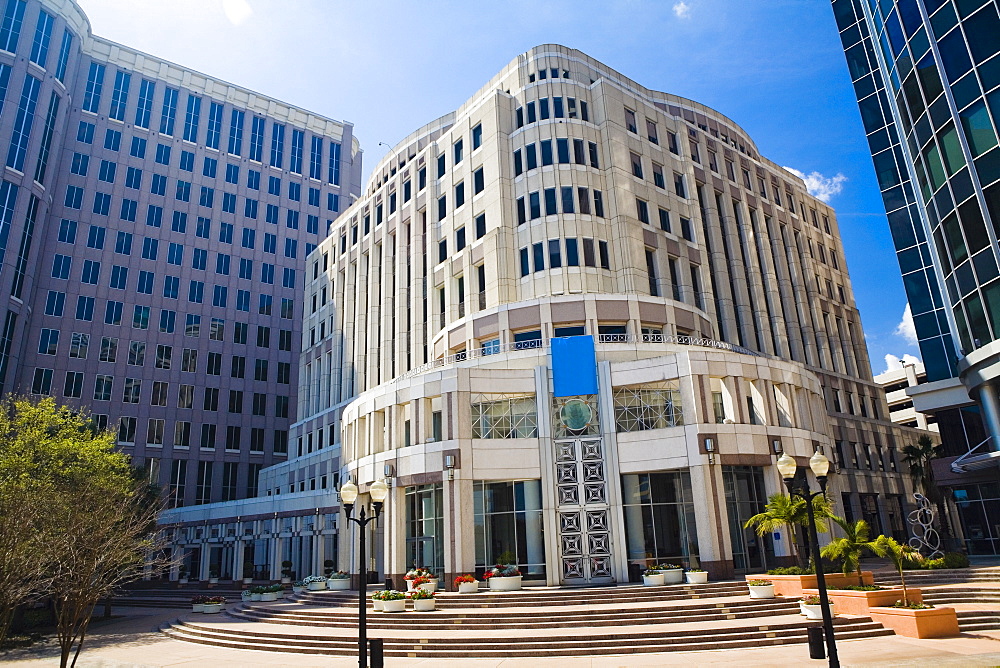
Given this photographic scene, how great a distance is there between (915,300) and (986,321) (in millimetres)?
19363

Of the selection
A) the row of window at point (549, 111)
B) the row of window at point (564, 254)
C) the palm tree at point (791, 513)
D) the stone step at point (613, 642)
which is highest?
the row of window at point (549, 111)

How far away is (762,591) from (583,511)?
984 centimetres

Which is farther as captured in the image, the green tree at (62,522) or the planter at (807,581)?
the planter at (807,581)

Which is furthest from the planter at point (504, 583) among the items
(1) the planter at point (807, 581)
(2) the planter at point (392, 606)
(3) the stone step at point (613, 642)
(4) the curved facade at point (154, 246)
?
(4) the curved facade at point (154, 246)

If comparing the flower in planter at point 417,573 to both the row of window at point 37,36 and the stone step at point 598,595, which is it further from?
the row of window at point 37,36

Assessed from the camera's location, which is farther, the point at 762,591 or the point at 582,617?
the point at 762,591

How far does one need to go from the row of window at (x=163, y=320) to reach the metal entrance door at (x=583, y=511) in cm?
6253

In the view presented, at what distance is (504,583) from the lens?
2991cm

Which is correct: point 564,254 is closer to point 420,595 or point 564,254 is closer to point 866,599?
point 420,595

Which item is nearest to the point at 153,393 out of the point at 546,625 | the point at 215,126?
the point at 215,126

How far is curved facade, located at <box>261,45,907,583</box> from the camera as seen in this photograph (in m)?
32.5

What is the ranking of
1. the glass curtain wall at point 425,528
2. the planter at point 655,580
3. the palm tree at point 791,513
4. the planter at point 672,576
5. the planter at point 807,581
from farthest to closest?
the glass curtain wall at point 425,528 < the planter at point 672,576 < the planter at point 655,580 < the planter at point 807,581 < the palm tree at point 791,513

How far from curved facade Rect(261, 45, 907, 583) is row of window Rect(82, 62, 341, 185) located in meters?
27.0

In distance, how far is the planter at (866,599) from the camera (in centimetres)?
2120
